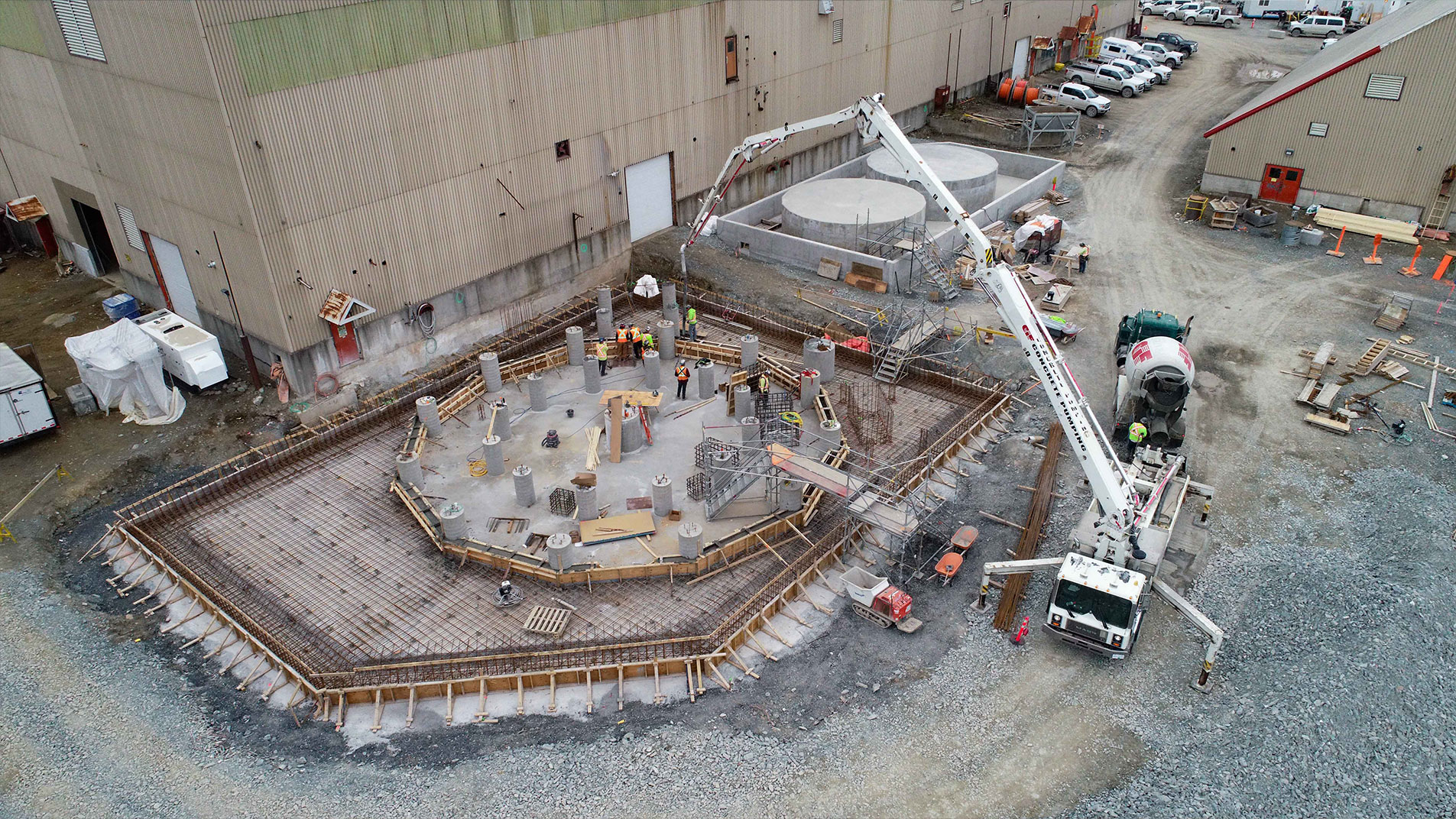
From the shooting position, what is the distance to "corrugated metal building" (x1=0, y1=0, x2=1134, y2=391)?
26.6 m

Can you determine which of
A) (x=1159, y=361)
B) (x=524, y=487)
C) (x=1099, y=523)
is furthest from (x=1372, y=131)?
(x=524, y=487)

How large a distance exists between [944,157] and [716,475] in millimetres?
27375

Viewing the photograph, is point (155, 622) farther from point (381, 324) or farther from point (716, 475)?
point (716, 475)

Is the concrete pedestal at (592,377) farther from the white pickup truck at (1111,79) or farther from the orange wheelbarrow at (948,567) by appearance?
the white pickup truck at (1111,79)

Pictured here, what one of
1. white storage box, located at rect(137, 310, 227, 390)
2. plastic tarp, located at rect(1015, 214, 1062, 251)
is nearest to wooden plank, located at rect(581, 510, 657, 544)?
white storage box, located at rect(137, 310, 227, 390)

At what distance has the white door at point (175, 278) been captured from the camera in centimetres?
3212

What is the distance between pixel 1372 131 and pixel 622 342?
33.7 m

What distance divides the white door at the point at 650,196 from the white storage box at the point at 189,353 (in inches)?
639

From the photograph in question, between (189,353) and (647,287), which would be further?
(647,287)

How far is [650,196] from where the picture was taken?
3916cm

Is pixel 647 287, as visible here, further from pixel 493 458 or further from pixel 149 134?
pixel 149 134

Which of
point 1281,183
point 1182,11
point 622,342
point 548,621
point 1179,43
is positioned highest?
point 1182,11

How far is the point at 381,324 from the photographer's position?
102 ft

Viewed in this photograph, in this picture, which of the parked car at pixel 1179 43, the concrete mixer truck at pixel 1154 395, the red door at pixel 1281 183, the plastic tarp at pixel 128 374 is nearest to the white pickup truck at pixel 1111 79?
the parked car at pixel 1179 43
